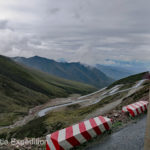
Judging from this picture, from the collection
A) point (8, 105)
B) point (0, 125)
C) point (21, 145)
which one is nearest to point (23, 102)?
point (8, 105)

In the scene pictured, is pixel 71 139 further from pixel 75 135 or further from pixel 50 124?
pixel 50 124

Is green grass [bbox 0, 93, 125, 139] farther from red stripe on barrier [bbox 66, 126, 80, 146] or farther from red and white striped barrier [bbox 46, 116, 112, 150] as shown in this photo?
red stripe on barrier [bbox 66, 126, 80, 146]

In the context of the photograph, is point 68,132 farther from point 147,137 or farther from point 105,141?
point 147,137

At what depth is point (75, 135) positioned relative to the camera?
1078cm

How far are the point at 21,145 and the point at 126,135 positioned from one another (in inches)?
339

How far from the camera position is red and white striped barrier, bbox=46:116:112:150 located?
10.5 metres

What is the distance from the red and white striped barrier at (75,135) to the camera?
34.4 feet

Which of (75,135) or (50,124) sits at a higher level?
(75,135)

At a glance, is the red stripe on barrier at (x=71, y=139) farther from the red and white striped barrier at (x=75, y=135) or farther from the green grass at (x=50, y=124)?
the green grass at (x=50, y=124)

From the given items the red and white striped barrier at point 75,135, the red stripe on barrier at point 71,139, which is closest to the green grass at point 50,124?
the red and white striped barrier at point 75,135

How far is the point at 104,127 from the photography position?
1263 cm

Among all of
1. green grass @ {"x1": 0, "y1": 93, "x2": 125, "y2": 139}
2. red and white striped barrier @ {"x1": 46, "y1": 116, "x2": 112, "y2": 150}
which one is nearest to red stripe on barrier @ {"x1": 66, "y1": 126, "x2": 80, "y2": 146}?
red and white striped barrier @ {"x1": 46, "y1": 116, "x2": 112, "y2": 150}

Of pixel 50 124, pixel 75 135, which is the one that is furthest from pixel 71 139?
pixel 50 124

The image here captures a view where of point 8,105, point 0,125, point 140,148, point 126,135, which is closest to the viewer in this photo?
point 140,148
